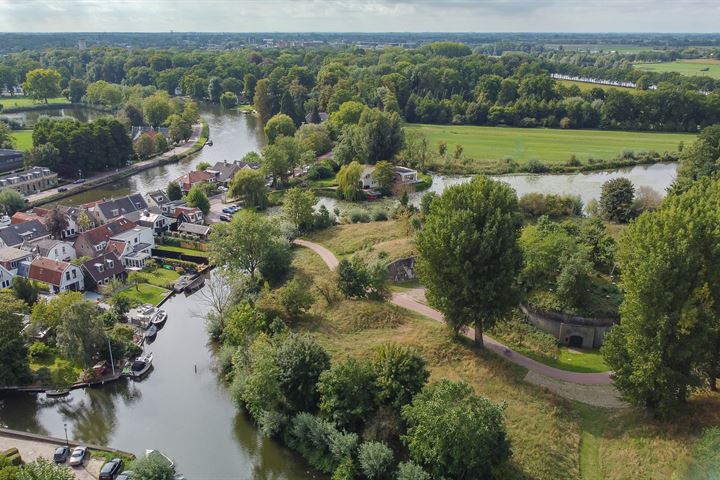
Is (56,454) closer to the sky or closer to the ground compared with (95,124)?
closer to the ground

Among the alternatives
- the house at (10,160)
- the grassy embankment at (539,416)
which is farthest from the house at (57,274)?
the house at (10,160)

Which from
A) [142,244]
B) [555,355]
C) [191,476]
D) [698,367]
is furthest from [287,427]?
[142,244]

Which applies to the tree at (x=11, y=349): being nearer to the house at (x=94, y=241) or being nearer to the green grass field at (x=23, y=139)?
the house at (x=94, y=241)

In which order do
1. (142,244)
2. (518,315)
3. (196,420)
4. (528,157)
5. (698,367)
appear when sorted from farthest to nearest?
(528,157), (142,244), (518,315), (196,420), (698,367)

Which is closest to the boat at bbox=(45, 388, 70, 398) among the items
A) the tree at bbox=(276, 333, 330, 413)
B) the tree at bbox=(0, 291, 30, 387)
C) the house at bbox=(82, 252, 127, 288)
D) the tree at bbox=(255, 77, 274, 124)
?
the tree at bbox=(0, 291, 30, 387)

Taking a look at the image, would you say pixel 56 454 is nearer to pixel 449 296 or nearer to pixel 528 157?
pixel 449 296

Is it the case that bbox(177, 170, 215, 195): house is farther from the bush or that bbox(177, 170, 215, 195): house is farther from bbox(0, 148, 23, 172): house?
the bush
